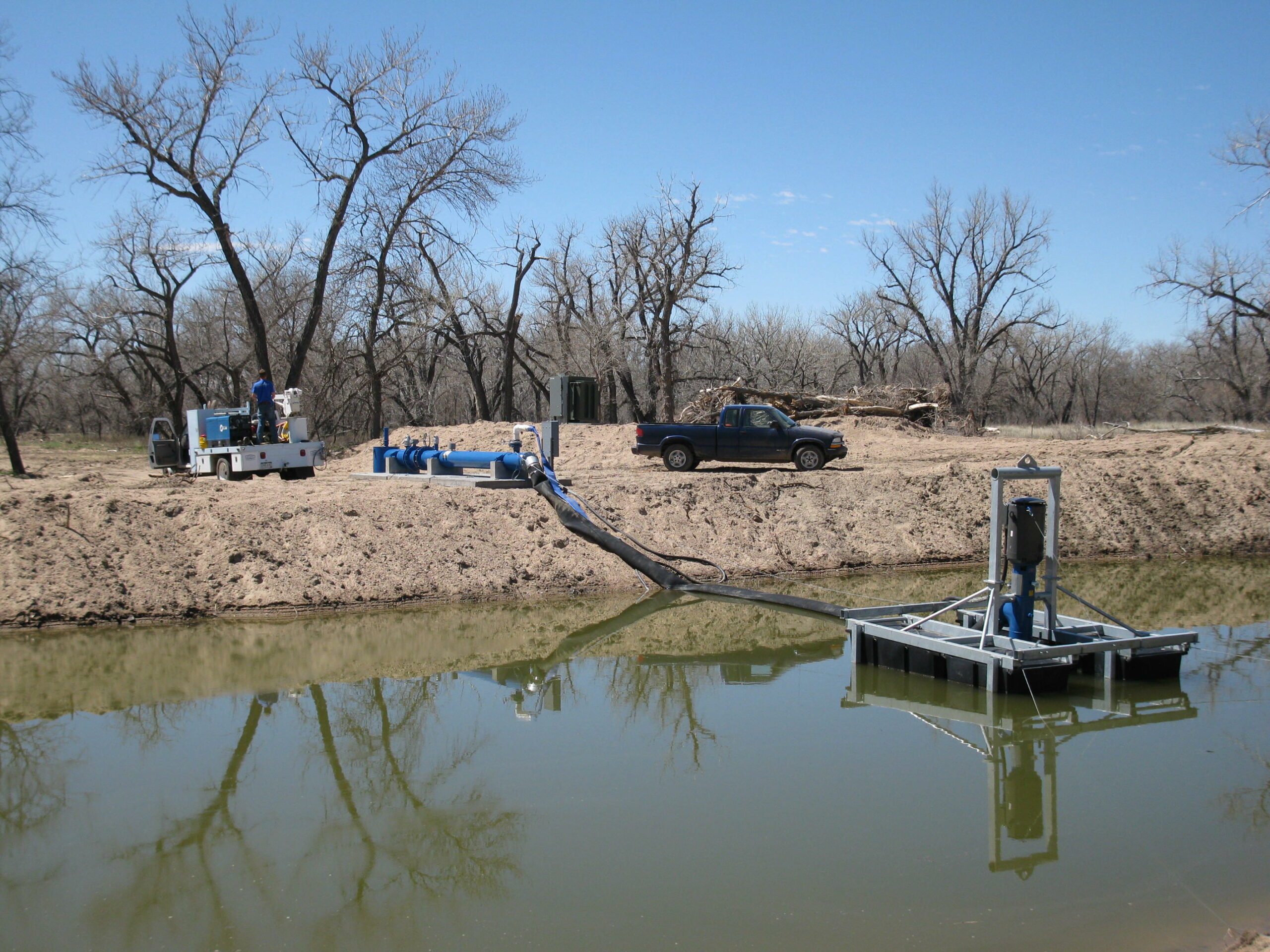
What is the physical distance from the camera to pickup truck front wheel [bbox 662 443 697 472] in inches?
925

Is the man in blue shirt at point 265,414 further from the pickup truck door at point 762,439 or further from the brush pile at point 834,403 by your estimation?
the brush pile at point 834,403

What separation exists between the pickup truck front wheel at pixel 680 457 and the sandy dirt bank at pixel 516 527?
48 cm

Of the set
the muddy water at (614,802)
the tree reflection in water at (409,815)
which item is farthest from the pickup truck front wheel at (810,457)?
the tree reflection in water at (409,815)

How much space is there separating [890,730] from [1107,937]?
387cm

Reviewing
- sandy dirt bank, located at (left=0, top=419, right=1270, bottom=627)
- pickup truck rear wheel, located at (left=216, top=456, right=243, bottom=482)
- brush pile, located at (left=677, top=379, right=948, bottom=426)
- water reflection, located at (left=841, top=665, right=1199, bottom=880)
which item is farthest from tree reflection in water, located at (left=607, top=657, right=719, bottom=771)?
brush pile, located at (left=677, top=379, right=948, bottom=426)

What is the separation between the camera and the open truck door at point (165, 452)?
21.9 m

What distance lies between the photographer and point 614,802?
7.49 m

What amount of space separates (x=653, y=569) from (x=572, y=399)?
426 centimetres

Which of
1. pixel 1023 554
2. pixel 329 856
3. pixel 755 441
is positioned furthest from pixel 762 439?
pixel 329 856

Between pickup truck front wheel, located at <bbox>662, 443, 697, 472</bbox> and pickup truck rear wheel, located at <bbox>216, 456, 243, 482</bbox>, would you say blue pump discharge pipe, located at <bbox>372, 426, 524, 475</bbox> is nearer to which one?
pickup truck rear wheel, located at <bbox>216, 456, 243, 482</bbox>

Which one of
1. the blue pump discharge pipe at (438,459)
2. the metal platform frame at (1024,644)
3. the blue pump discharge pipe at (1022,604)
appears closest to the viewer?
the metal platform frame at (1024,644)

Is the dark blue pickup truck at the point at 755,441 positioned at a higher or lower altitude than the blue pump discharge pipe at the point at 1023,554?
higher

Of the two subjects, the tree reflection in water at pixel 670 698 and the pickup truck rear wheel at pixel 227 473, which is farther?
the pickup truck rear wheel at pixel 227 473

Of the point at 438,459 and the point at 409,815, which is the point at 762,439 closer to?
the point at 438,459
